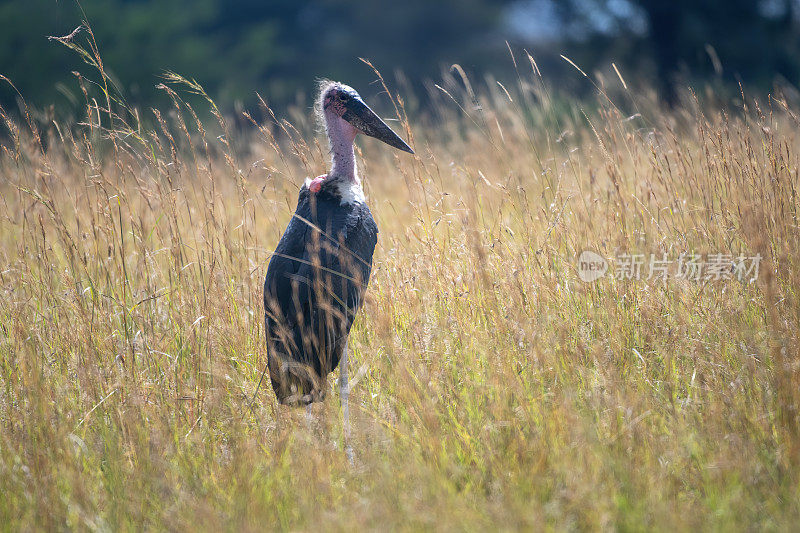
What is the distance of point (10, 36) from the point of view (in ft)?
45.5

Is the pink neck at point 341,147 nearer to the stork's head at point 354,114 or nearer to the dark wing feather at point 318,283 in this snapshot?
the stork's head at point 354,114

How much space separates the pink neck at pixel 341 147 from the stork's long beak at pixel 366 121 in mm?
36

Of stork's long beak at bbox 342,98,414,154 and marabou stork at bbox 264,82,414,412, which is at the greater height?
stork's long beak at bbox 342,98,414,154

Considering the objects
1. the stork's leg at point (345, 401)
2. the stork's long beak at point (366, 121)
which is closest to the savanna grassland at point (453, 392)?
the stork's leg at point (345, 401)

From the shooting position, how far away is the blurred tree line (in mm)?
13172

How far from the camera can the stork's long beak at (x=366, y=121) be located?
321cm

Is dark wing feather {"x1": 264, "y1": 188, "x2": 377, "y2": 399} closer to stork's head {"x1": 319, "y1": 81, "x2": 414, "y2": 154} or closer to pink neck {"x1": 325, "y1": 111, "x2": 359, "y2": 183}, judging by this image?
pink neck {"x1": 325, "y1": 111, "x2": 359, "y2": 183}

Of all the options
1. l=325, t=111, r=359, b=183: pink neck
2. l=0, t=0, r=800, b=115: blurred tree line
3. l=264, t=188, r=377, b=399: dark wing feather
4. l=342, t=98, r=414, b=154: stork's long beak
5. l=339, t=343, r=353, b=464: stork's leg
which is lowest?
l=339, t=343, r=353, b=464: stork's leg

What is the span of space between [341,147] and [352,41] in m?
15.1

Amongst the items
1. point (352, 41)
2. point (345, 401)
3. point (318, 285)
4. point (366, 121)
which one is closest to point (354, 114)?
point (366, 121)

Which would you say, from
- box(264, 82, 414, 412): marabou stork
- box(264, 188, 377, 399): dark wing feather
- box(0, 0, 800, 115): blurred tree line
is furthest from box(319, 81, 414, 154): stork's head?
box(0, 0, 800, 115): blurred tree line

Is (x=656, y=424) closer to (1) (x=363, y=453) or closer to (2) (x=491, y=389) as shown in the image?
(2) (x=491, y=389)

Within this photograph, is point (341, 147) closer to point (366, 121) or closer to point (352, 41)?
point (366, 121)

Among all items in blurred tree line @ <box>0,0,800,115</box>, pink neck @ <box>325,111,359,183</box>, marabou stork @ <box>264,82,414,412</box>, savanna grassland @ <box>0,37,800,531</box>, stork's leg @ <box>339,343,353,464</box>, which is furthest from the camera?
blurred tree line @ <box>0,0,800,115</box>
